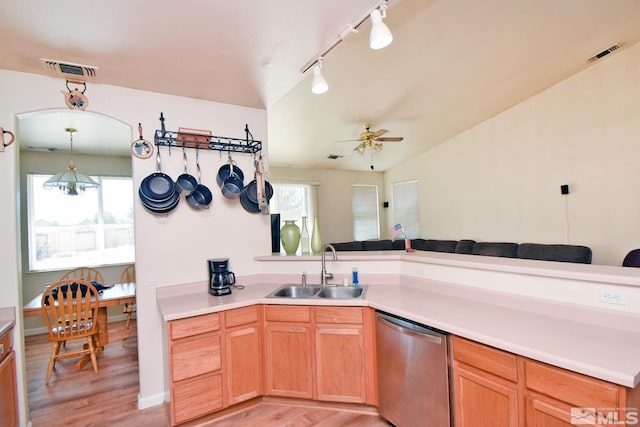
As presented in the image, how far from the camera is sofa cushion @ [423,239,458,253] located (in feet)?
18.3

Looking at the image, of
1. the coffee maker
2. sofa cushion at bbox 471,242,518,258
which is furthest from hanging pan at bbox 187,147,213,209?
sofa cushion at bbox 471,242,518,258

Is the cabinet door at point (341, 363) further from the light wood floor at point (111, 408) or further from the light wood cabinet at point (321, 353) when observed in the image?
the light wood floor at point (111, 408)

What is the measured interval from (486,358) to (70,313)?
11.5ft

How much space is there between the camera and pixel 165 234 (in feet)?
8.22

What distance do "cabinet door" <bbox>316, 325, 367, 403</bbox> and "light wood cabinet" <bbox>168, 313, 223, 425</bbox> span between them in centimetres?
73

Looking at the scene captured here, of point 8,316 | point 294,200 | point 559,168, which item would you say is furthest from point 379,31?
point 294,200

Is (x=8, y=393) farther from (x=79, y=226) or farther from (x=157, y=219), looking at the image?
(x=79, y=226)

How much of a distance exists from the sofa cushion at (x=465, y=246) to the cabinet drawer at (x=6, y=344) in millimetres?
5572

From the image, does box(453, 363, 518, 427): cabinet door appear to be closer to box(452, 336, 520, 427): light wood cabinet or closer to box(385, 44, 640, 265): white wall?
box(452, 336, 520, 427): light wood cabinet

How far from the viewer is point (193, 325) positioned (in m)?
2.06

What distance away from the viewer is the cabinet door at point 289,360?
7.28 feet

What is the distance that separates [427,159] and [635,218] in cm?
338

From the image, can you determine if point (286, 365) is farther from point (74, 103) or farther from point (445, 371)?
point (74, 103)

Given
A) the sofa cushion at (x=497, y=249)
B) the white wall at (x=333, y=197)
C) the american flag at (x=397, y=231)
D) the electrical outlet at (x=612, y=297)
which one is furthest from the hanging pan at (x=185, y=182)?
the sofa cushion at (x=497, y=249)
